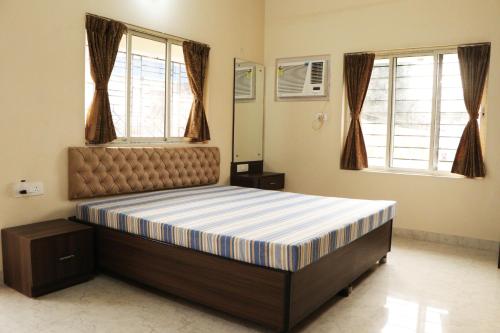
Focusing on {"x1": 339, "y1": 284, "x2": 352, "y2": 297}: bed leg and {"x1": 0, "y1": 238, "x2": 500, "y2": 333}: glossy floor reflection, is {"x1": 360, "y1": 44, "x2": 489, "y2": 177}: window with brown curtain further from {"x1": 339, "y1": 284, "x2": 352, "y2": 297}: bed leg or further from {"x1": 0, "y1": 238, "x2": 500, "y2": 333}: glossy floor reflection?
{"x1": 339, "y1": 284, "x2": 352, "y2": 297}: bed leg

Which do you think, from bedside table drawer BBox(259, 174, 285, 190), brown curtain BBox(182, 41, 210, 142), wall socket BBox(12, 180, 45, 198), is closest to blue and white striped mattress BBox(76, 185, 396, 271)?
wall socket BBox(12, 180, 45, 198)

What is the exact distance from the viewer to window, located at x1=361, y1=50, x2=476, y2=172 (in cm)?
470

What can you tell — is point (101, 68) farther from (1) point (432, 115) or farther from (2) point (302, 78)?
(1) point (432, 115)

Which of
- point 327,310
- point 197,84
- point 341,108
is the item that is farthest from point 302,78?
point 327,310

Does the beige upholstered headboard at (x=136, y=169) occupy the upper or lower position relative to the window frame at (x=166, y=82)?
lower

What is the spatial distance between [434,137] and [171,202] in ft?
9.92

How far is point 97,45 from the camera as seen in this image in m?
3.74

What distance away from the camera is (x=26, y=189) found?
332 cm

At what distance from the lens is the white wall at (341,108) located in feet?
14.6

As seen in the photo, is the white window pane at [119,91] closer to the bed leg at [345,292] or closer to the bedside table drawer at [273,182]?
the bedside table drawer at [273,182]

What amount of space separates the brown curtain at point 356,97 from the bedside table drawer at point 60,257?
324cm

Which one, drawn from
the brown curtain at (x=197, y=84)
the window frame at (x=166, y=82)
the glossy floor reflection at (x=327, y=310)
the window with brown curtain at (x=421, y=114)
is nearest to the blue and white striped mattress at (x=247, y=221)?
the glossy floor reflection at (x=327, y=310)

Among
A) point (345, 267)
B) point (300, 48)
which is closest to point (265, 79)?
point (300, 48)

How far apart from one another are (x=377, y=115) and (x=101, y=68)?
320 cm
